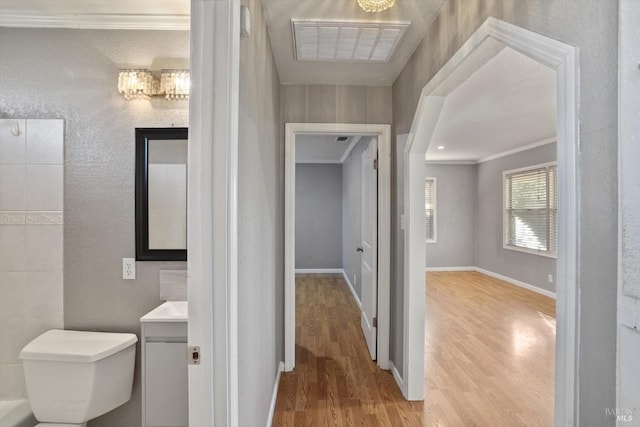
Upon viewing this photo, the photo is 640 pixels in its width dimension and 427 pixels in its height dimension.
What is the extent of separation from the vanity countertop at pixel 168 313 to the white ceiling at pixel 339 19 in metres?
1.72

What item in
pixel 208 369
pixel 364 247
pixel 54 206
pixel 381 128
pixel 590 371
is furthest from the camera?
pixel 364 247

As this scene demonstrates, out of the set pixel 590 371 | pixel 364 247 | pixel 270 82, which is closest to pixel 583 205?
pixel 590 371

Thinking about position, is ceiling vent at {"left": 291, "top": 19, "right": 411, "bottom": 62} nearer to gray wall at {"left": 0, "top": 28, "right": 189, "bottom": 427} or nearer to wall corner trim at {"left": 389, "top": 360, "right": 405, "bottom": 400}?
gray wall at {"left": 0, "top": 28, "right": 189, "bottom": 427}


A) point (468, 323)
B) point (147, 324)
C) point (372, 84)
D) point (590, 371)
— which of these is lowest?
point (468, 323)

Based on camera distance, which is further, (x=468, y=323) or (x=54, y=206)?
(x=468, y=323)

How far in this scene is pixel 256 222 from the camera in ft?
5.21

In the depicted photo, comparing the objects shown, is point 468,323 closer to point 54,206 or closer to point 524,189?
point 524,189

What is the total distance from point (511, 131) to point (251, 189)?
4.67m

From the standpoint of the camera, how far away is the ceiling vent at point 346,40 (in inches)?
72.8

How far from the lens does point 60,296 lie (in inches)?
70.5

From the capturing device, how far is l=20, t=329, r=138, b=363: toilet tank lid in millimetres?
1515

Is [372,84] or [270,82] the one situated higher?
[372,84]

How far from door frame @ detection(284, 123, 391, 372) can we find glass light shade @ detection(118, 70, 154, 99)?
1119 millimetres

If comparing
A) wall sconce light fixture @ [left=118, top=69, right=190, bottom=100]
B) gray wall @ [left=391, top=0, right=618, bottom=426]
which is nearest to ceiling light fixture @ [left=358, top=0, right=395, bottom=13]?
gray wall @ [left=391, top=0, right=618, bottom=426]
